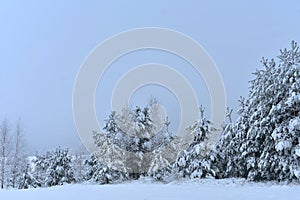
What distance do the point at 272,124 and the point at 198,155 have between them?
13.5 feet

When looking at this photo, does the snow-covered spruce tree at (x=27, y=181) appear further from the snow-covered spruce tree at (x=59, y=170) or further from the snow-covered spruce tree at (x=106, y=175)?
the snow-covered spruce tree at (x=106, y=175)

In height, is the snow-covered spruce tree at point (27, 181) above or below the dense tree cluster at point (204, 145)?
below

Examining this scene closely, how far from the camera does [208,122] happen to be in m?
14.3

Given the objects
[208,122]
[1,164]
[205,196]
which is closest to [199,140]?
[208,122]

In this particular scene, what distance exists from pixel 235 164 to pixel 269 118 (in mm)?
3053

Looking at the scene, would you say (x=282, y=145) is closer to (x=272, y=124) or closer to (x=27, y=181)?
(x=272, y=124)

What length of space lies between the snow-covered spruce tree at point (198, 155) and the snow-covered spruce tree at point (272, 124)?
1.55m

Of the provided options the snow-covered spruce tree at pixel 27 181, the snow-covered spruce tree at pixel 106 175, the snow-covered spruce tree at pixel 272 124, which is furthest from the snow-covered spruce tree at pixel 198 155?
the snow-covered spruce tree at pixel 27 181

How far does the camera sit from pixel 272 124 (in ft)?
35.8

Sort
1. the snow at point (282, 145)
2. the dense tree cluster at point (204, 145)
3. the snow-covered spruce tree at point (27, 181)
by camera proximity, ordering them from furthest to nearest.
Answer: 1. the snow-covered spruce tree at point (27, 181)
2. the dense tree cluster at point (204, 145)
3. the snow at point (282, 145)

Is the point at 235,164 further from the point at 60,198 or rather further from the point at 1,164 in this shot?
the point at 1,164

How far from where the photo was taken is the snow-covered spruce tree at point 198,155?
1355 cm

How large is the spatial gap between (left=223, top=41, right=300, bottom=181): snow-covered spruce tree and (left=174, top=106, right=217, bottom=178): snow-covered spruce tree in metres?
1.55

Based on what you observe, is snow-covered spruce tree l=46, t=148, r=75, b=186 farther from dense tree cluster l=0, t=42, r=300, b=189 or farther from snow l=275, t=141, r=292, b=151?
snow l=275, t=141, r=292, b=151
